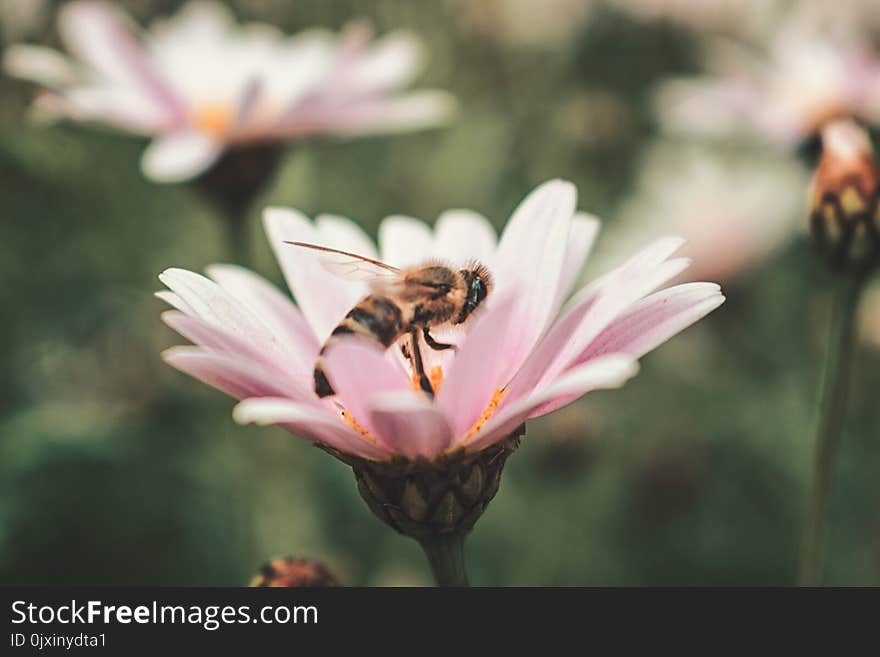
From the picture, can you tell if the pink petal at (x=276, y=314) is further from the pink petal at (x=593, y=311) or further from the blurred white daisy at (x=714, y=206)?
the blurred white daisy at (x=714, y=206)

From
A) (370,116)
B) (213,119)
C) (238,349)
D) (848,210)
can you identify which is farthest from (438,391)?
(213,119)

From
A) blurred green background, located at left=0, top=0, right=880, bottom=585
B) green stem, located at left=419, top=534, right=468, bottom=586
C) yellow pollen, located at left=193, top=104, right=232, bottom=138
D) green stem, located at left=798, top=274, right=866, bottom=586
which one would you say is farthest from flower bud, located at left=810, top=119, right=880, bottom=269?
yellow pollen, located at left=193, top=104, right=232, bottom=138

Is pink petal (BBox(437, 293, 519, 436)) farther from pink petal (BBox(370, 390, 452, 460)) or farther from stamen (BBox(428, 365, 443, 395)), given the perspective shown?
stamen (BBox(428, 365, 443, 395))

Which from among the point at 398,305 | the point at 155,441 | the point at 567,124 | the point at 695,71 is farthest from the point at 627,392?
the point at 398,305

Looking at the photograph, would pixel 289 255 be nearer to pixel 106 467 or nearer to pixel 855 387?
pixel 106 467

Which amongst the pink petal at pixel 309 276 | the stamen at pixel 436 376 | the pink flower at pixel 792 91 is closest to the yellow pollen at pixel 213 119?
the pink petal at pixel 309 276

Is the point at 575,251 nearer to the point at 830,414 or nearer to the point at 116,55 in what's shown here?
the point at 830,414
